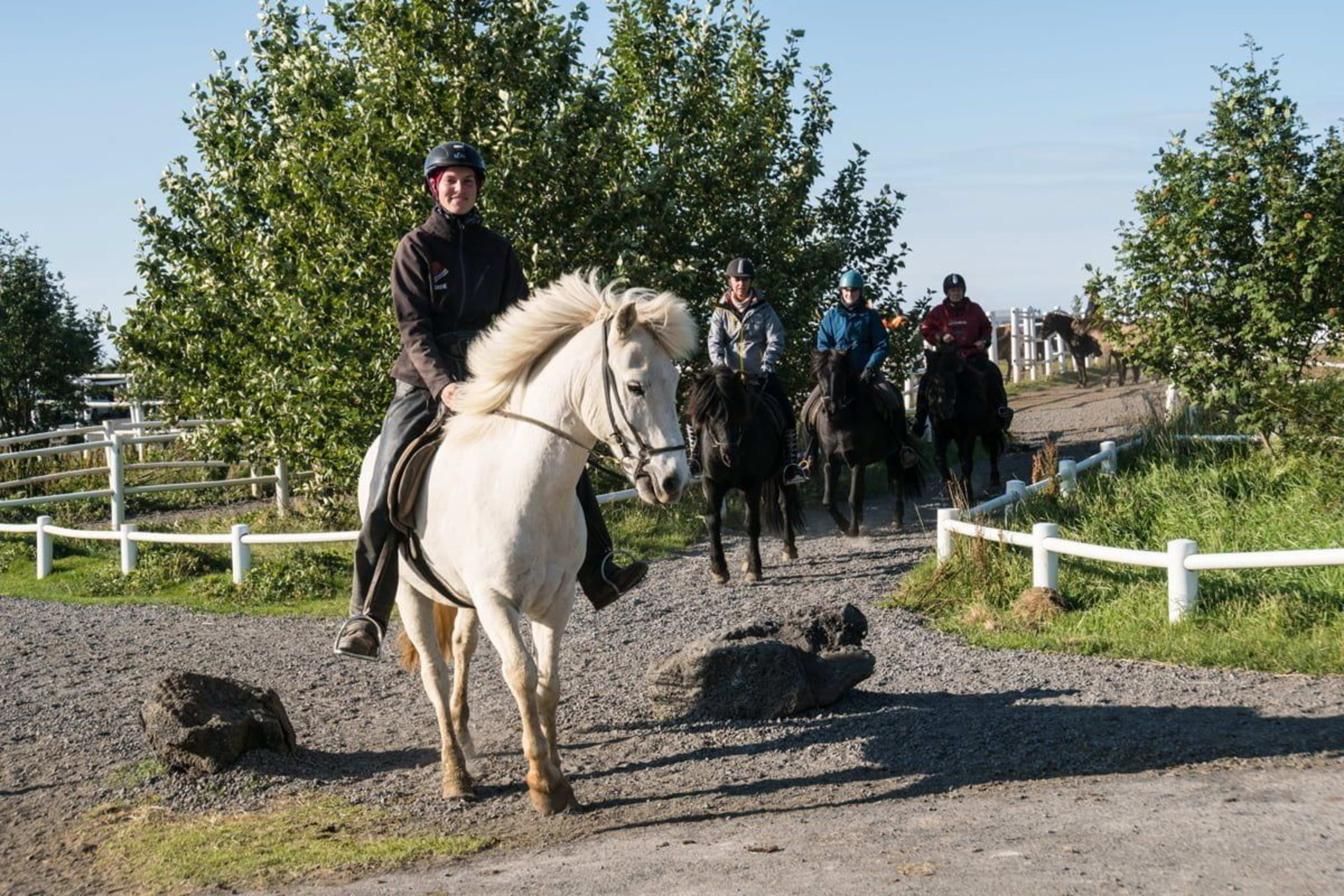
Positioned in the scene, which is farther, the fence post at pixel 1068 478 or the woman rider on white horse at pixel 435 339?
the fence post at pixel 1068 478

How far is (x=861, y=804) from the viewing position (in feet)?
21.1

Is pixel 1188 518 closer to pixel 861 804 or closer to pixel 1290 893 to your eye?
pixel 861 804

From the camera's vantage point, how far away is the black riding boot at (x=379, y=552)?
711 cm

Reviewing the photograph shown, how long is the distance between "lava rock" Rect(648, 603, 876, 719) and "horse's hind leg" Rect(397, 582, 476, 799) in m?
1.31

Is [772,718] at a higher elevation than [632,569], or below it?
below

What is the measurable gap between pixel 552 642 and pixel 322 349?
33.3 ft

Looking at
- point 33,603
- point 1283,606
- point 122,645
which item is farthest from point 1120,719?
point 33,603

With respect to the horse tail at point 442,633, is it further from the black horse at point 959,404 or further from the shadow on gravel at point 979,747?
the black horse at point 959,404

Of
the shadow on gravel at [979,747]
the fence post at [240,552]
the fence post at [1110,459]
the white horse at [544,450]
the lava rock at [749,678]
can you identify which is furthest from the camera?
the fence post at [1110,459]

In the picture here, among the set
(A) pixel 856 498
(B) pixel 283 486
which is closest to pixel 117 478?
(B) pixel 283 486

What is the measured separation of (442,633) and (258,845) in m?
1.84

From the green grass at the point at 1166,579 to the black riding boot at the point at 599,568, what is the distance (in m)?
3.72

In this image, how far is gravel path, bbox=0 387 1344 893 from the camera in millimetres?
5379

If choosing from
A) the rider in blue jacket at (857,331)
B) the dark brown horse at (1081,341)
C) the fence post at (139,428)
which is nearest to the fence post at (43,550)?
the fence post at (139,428)
